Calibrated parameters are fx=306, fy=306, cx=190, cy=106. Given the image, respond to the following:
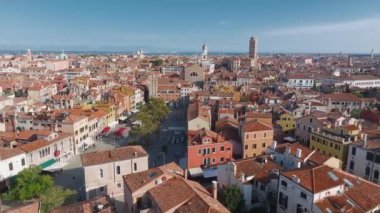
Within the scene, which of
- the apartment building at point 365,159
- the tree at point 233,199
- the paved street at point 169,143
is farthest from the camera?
the paved street at point 169,143

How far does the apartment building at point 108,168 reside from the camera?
28.3 meters

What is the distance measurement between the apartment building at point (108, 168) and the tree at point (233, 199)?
9.79 meters

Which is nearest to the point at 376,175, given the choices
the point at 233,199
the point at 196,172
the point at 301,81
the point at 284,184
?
the point at 284,184

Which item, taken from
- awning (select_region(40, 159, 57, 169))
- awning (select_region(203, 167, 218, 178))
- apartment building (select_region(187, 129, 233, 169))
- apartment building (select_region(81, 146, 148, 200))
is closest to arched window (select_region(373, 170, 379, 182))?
apartment building (select_region(187, 129, 233, 169))

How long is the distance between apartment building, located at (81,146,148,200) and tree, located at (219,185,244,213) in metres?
9.79

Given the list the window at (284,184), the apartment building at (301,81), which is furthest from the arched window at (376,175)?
the apartment building at (301,81)

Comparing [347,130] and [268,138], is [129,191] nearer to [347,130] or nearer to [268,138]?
[268,138]

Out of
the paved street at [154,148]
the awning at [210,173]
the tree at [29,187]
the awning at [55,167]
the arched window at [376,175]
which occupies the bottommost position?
the paved street at [154,148]

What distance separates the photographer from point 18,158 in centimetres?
3347

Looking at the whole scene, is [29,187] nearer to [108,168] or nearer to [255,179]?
[108,168]

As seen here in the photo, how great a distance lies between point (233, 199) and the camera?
2309 centimetres

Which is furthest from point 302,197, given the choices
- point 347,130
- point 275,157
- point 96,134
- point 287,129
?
point 96,134

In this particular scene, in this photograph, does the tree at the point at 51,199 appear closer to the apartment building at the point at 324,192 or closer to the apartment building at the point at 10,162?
the apartment building at the point at 10,162

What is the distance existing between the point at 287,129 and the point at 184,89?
131 feet
